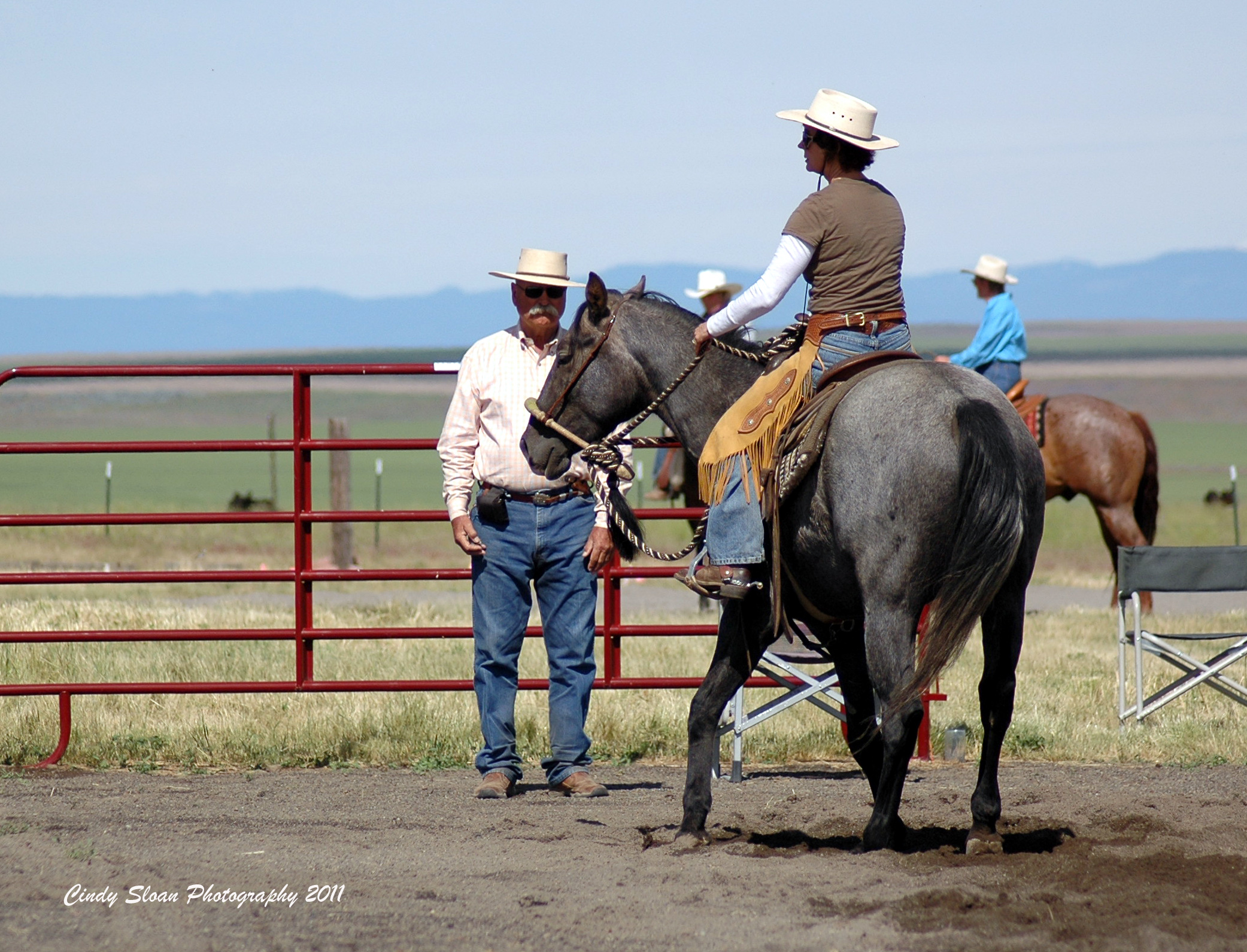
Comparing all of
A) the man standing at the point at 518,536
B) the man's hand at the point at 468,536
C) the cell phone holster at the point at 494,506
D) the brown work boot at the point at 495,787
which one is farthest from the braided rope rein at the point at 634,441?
the brown work boot at the point at 495,787

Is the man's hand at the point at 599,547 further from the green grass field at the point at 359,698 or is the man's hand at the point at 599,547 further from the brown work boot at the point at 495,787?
the green grass field at the point at 359,698

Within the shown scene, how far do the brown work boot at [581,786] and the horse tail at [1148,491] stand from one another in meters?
8.57

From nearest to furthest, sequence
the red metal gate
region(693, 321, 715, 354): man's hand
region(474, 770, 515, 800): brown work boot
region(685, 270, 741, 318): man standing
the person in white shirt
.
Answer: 1. region(693, 321, 715, 354): man's hand
2. region(474, 770, 515, 800): brown work boot
3. the red metal gate
4. the person in white shirt
5. region(685, 270, 741, 318): man standing

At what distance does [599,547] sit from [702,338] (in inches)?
55.7

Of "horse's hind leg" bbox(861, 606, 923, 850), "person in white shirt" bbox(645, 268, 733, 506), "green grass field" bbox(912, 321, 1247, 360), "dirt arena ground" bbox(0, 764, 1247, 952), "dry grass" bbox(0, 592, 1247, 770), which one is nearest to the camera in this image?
"dirt arena ground" bbox(0, 764, 1247, 952)

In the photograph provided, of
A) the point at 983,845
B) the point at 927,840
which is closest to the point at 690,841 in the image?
the point at 927,840

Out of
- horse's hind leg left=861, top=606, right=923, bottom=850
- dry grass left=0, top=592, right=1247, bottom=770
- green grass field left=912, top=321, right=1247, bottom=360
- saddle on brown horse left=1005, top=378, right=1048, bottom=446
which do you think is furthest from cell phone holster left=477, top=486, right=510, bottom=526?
green grass field left=912, top=321, right=1247, bottom=360

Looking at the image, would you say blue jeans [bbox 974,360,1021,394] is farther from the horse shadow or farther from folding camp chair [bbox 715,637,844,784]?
the horse shadow

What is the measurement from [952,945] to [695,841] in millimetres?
1517

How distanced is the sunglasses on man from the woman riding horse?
136 centimetres

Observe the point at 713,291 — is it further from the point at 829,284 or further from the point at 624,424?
the point at 829,284

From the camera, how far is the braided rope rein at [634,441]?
18.1 ft

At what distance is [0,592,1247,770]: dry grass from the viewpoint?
24.7ft

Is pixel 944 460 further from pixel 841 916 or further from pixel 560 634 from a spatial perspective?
pixel 560 634
